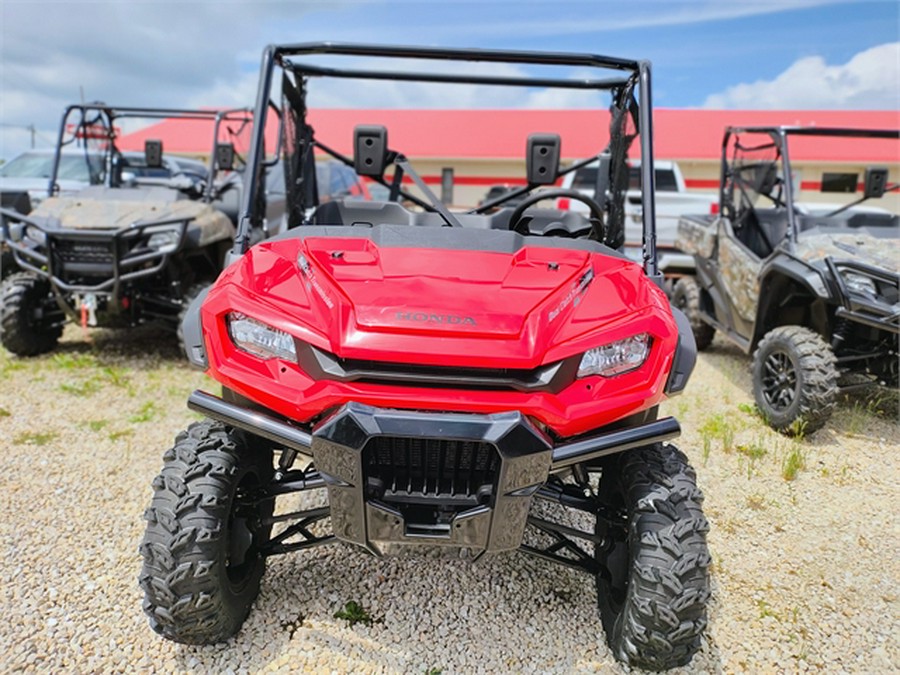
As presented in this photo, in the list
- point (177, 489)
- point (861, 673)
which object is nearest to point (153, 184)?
point (177, 489)

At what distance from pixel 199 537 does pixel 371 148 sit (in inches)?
75.8

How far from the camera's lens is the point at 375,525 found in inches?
76.9

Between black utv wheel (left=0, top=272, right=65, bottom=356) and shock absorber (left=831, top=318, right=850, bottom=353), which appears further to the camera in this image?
black utv wheel (left=0, top=272, right=65, bottom=356)

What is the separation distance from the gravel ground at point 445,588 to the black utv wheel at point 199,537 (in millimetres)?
195

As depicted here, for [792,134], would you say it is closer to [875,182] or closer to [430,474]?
[875,182]

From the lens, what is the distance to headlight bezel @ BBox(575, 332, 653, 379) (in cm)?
196

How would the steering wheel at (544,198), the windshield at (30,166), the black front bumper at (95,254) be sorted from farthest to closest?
the windshield at (30,166), the black front bumper at (95,254), the steering wheel at (544,198)

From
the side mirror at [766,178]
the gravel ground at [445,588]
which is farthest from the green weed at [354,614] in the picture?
the side mirror at [766,178]

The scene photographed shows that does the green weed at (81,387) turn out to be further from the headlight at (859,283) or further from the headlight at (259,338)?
the headlight at (859,283)

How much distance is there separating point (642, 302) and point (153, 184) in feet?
18.9

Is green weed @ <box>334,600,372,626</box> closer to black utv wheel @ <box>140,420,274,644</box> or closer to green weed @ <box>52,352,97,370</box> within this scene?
black utv wheel @ <box>140,420,274,644</box>

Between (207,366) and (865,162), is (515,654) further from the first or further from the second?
(865,162)

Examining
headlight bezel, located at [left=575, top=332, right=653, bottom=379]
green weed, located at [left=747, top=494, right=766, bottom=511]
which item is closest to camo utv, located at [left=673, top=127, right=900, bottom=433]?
green weed, located at [left=747, top=494, right=766, bottom=511]

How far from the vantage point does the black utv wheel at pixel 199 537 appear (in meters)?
2.04
